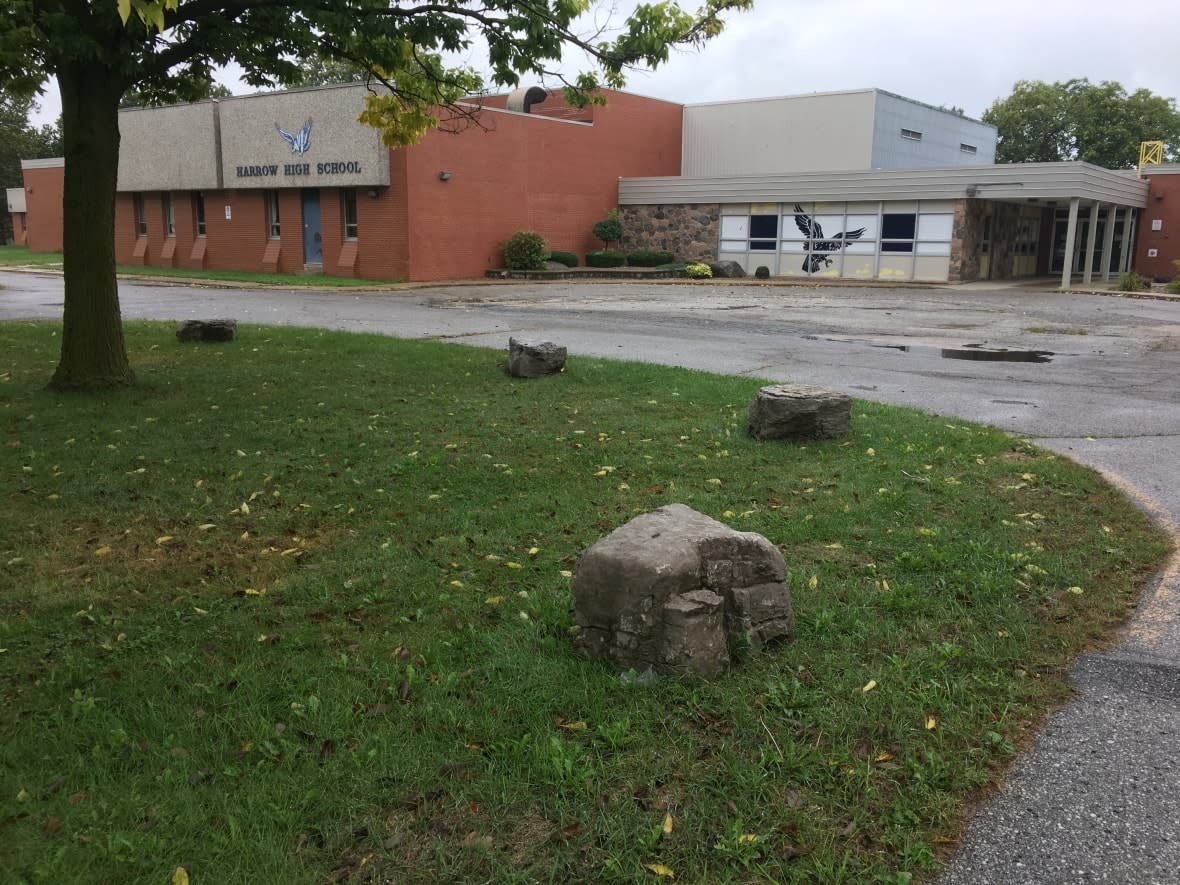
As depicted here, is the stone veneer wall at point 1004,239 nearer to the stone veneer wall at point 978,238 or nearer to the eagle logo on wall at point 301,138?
the stone veneer wall at point 978,238

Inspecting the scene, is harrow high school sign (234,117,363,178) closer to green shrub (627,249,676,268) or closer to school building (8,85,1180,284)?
school building (8,85,1180,284)

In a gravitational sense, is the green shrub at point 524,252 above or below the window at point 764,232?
below

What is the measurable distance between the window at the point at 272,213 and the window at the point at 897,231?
21.2 metres

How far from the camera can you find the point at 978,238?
3334 centimetres

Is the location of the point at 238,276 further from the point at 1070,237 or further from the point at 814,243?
the point at 1070,237

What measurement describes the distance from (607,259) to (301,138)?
11545mm

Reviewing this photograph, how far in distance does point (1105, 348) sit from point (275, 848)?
15798mm

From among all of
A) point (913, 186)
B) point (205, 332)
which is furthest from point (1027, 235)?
point (205, 332)

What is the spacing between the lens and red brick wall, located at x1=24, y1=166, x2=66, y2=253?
145ft

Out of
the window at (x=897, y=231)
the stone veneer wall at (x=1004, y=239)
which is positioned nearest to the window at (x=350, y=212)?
the window at (x=897, y=231)

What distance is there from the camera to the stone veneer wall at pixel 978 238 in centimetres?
3197

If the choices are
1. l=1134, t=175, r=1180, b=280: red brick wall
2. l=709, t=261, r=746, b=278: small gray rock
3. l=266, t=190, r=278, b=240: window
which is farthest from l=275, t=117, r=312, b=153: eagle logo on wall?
l=1134, t=175, r=1180, b=280: red brick wall

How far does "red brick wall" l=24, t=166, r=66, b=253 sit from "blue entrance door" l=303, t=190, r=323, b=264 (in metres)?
18.4

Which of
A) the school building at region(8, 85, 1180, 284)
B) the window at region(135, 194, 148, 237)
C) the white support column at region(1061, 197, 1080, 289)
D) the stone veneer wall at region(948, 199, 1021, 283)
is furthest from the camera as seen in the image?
the window at region(135, 194, 148, 237)
